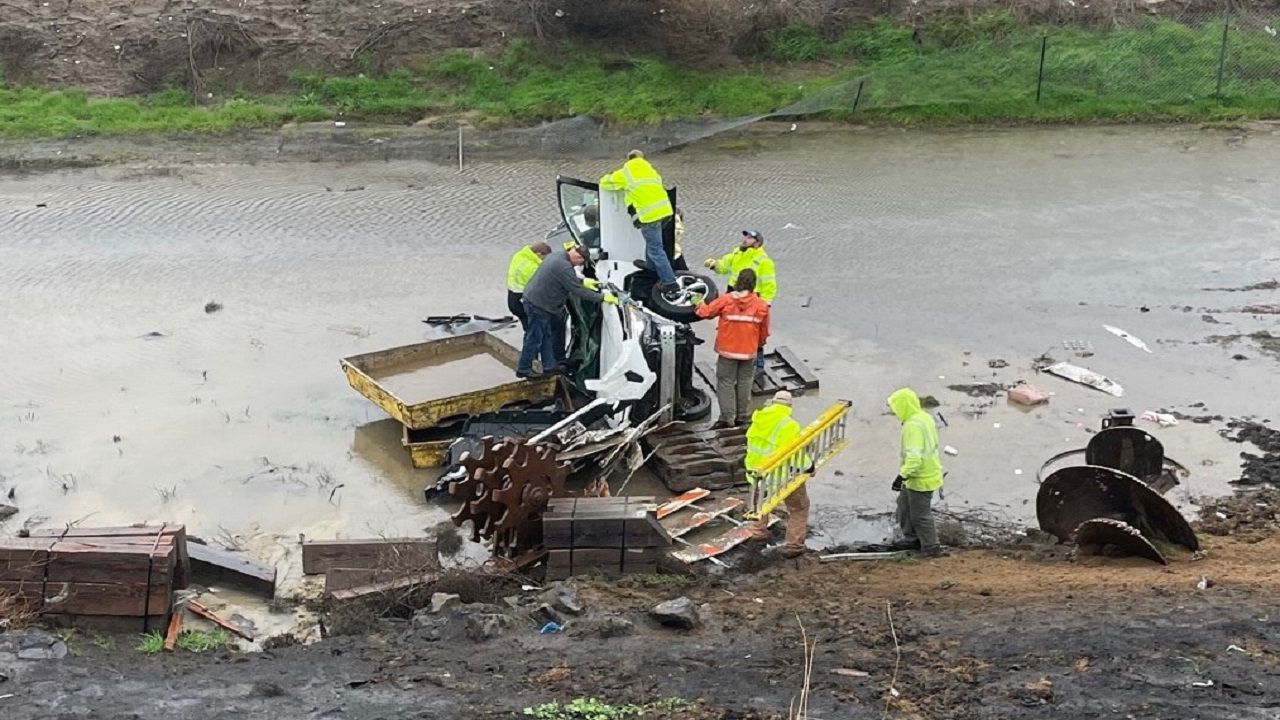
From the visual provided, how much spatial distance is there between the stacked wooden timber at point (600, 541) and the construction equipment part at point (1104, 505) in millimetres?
2938

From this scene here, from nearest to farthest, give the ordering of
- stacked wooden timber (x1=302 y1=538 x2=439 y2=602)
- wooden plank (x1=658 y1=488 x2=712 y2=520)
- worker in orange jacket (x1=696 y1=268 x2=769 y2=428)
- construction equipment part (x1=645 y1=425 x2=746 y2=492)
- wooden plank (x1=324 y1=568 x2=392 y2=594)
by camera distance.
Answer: stacked wooden timber (x1=302 y1=538 x2=439 y2=602), wooden plank (x1=324 y1=568 x2=392 y2=594), wooden plank (x1=658 y1=488 x2=712 y2=520), construction equipment part (x1=645 y1=425 x2=746 y2=492), worker in orange jacket (x1=696 y1=268 x2=769 y2=428)

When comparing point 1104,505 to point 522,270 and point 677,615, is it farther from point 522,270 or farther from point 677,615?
point 522,270

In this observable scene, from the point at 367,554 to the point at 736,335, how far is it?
3.96 m

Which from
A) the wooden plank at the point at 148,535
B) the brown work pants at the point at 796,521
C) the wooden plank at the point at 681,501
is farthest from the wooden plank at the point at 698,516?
the wooden plank at the point at 148,535

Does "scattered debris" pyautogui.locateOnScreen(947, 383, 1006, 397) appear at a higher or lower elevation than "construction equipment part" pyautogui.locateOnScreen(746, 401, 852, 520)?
lower

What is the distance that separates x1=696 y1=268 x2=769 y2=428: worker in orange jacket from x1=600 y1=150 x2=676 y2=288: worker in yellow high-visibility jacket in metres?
Result: 0.90

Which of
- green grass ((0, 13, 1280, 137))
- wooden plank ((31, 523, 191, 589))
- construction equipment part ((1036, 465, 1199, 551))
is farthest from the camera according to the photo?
green grass ((0, 13, 1280, 137))

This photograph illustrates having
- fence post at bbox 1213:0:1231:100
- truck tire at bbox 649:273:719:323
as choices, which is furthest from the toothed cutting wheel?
fence post at bbox 1213:0:1231:100

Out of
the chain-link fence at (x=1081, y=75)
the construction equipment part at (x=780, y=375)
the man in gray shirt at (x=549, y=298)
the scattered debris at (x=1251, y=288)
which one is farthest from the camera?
the chain-link fence at (x=1081, y=75)

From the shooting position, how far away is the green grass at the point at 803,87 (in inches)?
901

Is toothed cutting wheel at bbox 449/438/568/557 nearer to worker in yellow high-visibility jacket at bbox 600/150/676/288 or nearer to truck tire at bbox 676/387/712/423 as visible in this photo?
truck tire at bbox 676/387/712/423

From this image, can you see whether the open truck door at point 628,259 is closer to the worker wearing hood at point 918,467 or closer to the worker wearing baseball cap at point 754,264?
the worker wearing baseball cap at point 754,264

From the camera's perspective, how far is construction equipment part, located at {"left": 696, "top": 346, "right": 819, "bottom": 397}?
12617 mm

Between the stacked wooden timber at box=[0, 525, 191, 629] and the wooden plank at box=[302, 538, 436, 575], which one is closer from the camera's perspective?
the stacked wooden timber at box=[0, 525, 191, 629]
